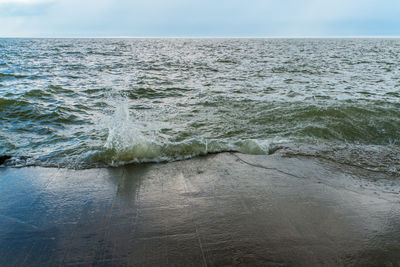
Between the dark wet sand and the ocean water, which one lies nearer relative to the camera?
the dark wet sand

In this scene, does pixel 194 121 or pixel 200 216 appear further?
pixel 194 121

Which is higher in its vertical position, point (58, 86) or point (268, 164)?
point (58, 86)

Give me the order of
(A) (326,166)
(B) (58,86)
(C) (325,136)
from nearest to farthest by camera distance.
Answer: (A) (326,166)
(C) (325,136)
(B) (58,86)

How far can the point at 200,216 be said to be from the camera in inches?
115

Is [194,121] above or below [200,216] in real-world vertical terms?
above

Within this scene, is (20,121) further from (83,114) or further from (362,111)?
(362,111)

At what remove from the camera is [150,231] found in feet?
8.75

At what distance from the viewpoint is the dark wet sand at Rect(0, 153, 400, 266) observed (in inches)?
93.3

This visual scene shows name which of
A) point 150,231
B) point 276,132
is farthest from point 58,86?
point 150,231

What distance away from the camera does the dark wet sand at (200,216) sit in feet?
7.77

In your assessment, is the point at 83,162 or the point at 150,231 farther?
the point at 83,162

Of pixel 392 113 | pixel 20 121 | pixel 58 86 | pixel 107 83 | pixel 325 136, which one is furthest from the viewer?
pixel 107 83

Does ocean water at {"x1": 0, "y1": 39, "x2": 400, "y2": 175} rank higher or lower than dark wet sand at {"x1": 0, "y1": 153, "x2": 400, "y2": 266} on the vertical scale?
higher

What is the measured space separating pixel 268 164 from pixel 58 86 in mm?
11112
